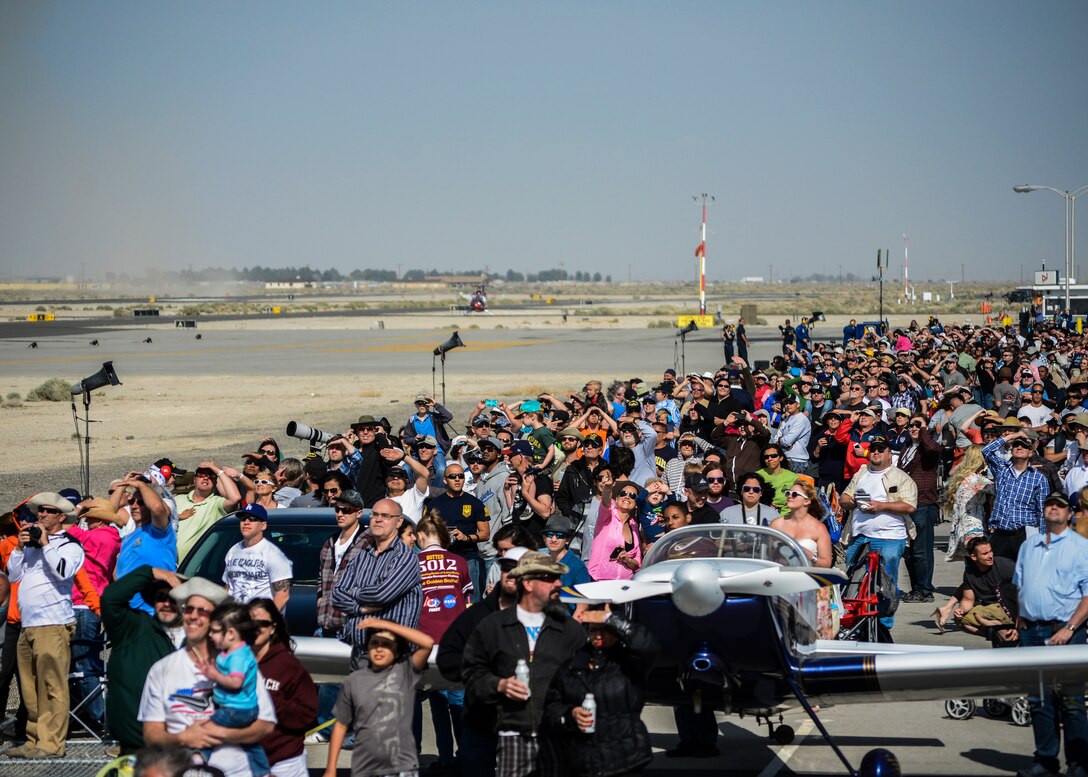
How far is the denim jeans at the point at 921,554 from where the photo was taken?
12.5m

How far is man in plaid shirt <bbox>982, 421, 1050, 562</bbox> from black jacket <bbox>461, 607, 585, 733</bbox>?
18.8ft

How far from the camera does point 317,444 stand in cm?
1606

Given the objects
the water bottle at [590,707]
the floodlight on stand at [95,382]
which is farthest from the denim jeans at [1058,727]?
the floodlight on stand at [95,382]

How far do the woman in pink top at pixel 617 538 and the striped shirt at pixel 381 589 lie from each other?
254 cm

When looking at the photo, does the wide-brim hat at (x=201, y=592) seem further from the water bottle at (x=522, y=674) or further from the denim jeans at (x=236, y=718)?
the water bottle at (x=522, y=674)

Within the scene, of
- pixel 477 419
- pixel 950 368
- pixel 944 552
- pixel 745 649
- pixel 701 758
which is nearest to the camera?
pixel 745 649

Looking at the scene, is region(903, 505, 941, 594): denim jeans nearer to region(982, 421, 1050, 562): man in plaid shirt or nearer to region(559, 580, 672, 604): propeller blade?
region(982, 421, 1050, 562): man in plaid shirt

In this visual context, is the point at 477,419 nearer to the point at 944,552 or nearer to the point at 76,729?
the point at 944,552

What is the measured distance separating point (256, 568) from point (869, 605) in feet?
15.7

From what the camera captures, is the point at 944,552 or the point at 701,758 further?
the point at 944,552

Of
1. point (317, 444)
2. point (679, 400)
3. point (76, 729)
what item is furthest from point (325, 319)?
point (76, 729)

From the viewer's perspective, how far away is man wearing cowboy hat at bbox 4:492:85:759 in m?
8.18

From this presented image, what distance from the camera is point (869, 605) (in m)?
9.69

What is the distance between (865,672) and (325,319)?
307ft
